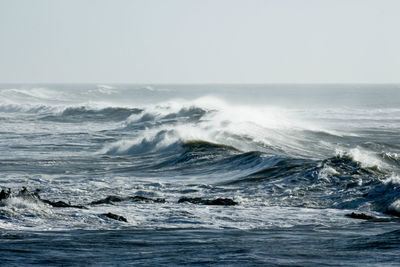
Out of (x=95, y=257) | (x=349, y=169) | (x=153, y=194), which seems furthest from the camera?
(x=349, y=169)

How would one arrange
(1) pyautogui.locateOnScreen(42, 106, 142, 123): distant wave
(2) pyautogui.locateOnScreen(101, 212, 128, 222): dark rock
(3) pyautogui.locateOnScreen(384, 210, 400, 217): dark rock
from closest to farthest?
(2) pyautogui.locateOnScreen(101, 212, 128, 222): dark rock → (3) pyautogui.locateOnScreen(384, 210, 400, 217): dark rock → (1) pyautogui.locateOnScreen(42, 106, 142, 123): distant wave

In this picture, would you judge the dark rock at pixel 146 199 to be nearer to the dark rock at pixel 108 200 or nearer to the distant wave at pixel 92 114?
the dark rock at pixel 108 200

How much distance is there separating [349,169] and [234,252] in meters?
9.70

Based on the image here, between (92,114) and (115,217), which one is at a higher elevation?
(115,217)

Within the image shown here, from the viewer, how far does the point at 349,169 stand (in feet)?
61.8

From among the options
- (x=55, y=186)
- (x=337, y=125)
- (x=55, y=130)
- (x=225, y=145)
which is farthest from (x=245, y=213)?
(x=337, y=125)

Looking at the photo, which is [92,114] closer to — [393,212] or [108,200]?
[108,200]

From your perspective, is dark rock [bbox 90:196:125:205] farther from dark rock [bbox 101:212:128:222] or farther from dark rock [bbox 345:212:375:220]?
dark rock [bbox 345:212:375:220]

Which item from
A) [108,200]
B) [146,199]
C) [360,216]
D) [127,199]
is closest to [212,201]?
[146,199]

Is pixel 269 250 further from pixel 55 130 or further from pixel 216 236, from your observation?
pixel 55 130

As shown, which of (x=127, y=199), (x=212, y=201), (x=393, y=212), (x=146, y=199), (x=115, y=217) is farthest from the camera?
(x=127, y=199)

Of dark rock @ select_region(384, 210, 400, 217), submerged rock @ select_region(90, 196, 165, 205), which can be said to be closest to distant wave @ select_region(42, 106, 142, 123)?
submerged rock @ select_region(90, 196, 165, 205)

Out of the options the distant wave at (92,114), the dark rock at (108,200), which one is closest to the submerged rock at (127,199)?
the dark rock at (108,200)

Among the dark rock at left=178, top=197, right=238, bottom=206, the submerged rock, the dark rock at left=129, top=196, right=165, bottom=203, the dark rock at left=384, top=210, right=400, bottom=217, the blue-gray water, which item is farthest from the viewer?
the dark rock at left=129, top=196, right=165, bottom=203
